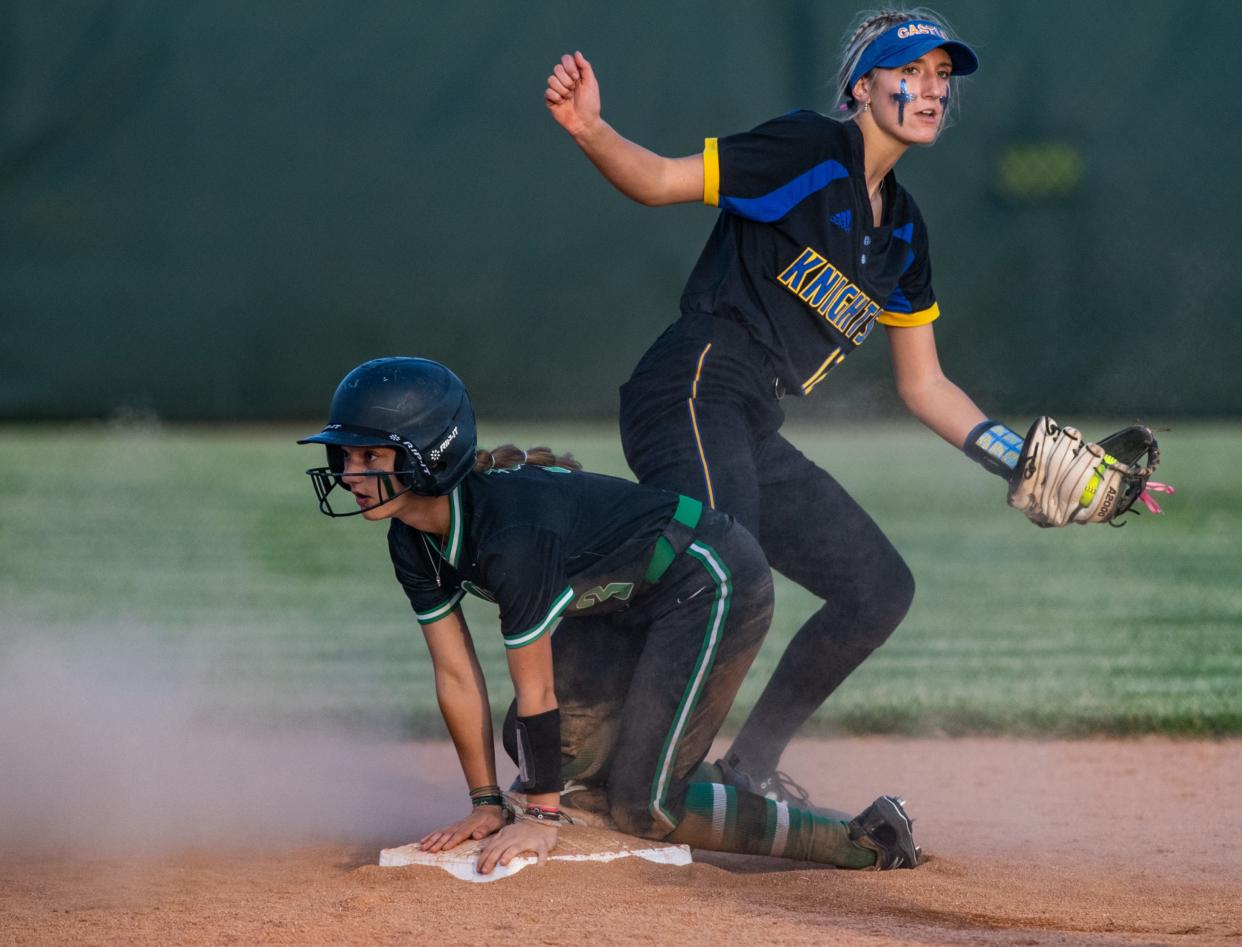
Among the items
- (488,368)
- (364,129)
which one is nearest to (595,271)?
(488,368)

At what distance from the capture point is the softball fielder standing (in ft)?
10.5

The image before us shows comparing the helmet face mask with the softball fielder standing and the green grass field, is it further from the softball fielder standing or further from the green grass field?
the green grass field

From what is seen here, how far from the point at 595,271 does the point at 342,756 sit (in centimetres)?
355

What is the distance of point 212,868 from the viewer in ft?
10.5

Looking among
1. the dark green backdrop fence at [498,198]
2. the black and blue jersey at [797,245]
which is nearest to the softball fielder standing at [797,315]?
the black and blue jersey at [797,245]

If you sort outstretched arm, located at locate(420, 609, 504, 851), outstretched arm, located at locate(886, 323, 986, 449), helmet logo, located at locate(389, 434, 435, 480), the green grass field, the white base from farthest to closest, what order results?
the green grass field → outstretched arm, located at locate(886, 323, 986, 449) → outstretched arm, located at locate(420, 609, 504, 851) → the white base → helmet logo, located at locate(389, 434, 435, 480)

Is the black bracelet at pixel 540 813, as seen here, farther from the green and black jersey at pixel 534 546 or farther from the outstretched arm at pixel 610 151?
the outstretched arm at pixel 610 151

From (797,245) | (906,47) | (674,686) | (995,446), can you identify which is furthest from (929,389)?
(674,686)

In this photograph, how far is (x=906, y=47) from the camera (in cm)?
325

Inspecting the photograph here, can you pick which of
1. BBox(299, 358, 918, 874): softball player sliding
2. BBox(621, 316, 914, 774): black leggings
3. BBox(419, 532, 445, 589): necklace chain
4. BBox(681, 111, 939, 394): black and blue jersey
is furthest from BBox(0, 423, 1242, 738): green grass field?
BBox(419, 532, 445, 589): necklace chain

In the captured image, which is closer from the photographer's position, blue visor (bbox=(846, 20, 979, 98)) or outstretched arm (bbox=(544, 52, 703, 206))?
outstretched arm (bbox=(544, 52, 703, 206))

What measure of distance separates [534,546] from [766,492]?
745 mm

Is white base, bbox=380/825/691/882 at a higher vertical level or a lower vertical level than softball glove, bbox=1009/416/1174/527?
lower

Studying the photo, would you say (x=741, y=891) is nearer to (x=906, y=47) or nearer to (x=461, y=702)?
(x=461, y=702)
